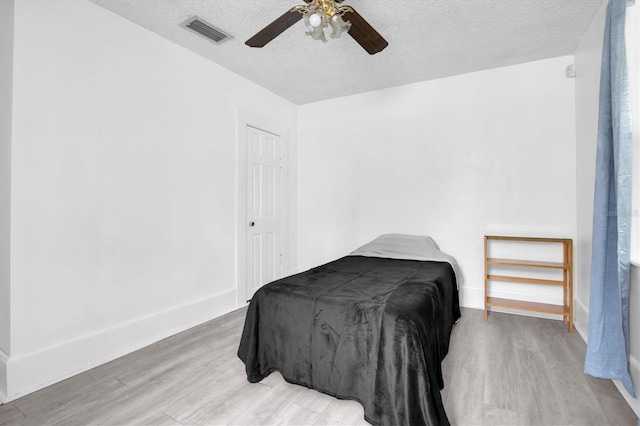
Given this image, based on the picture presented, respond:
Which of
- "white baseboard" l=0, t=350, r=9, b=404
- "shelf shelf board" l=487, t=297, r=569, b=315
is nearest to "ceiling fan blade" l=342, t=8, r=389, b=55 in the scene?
"shelf shelf board" l=487, t=297, r=569, b=315

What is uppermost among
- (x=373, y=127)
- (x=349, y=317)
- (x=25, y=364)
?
(x=373, y=127)

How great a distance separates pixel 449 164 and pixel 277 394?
292 centimetres

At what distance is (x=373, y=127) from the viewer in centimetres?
Answer: 391

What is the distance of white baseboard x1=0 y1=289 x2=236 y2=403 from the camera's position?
1.81 metres

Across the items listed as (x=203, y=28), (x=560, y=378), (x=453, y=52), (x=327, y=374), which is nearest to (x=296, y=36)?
(x=203, y=28)

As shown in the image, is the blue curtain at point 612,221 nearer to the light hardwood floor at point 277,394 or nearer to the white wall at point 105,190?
the light hardwood floor at point 277,394

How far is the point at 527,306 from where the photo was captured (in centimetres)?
282

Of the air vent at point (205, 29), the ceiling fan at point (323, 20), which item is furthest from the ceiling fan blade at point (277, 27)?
the air vent at point (205, 29)

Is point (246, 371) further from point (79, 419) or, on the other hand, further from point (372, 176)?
point (372, 176)

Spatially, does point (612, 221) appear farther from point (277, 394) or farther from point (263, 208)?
point (263, 208)

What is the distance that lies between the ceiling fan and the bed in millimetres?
1610

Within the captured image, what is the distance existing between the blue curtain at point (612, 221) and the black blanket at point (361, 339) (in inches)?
33.1

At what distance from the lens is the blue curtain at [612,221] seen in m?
1.56

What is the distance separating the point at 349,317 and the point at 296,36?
2.36 m
